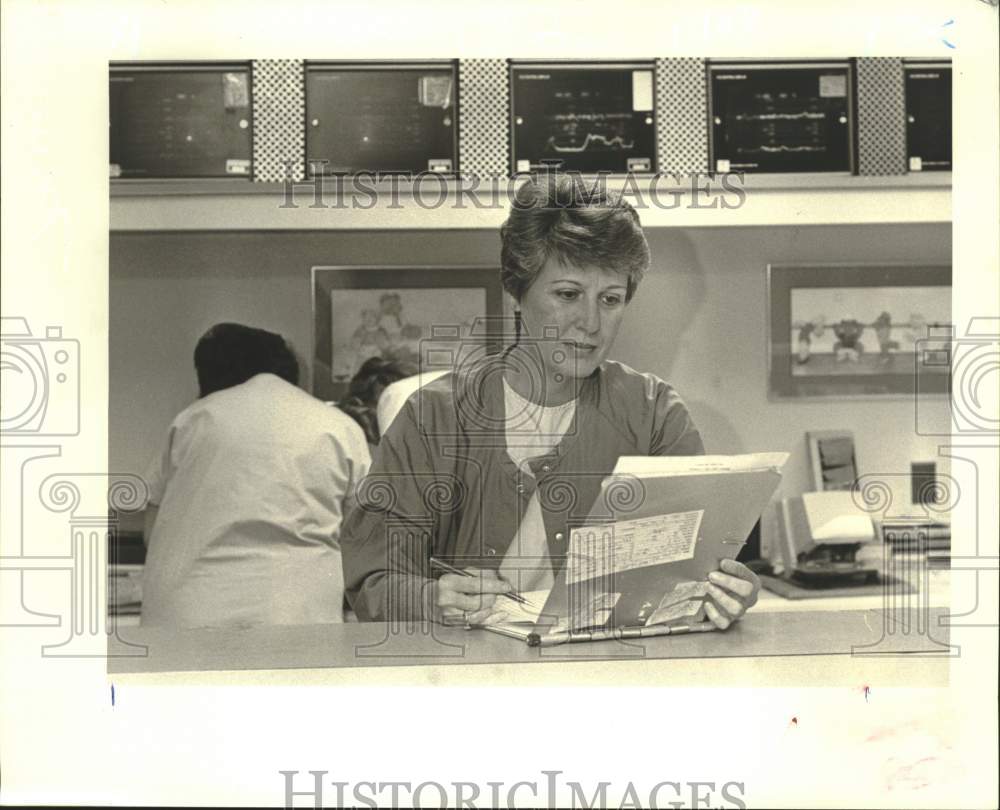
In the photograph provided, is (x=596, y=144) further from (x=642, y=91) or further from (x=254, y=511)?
(x=254, y=511)

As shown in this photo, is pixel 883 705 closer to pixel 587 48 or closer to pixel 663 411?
pixel 663 411

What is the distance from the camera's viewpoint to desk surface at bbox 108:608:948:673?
1875mm

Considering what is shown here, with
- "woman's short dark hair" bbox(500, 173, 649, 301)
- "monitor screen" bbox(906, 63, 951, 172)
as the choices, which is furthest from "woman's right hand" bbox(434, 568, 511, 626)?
"monitor screen" bbox(906, 63, 951, 172)

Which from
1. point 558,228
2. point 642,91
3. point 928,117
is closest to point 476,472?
point 558,228

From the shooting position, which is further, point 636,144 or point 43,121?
point 636,144

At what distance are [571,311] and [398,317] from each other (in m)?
0.29

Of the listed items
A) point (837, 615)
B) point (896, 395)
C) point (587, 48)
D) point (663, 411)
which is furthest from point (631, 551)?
point (587, 48)

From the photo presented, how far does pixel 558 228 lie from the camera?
6.29ft

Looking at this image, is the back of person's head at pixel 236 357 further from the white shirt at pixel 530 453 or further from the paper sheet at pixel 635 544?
the paper sheet at pixel 635 544

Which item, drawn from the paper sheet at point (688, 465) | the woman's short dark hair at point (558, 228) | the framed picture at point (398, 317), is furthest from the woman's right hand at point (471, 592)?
the woman's short dark hair at point (558, 228)

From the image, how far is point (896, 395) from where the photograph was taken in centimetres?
200

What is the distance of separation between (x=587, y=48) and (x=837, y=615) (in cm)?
102

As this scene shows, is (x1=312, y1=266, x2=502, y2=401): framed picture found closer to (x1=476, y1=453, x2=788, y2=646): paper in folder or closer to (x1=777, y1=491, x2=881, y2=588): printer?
(x1=476, y1=453, x2=788, y2=646): paper in folder

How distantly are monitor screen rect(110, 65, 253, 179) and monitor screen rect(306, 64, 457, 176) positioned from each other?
0.39ft
